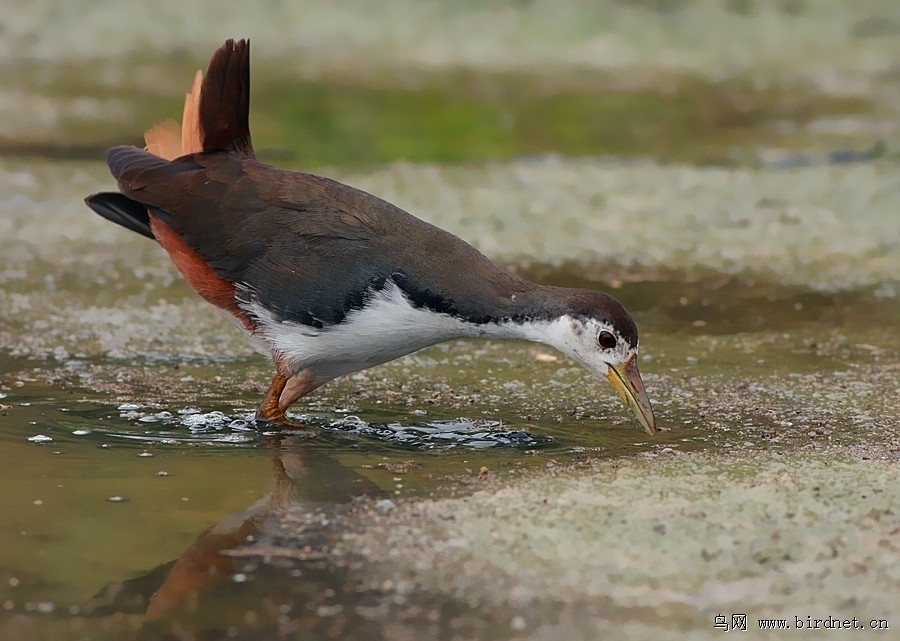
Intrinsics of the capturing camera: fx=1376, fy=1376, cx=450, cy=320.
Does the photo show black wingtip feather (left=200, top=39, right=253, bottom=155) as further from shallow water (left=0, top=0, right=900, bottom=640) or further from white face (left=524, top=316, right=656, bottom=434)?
white face (left=524, top=316, right=656, bottom=434)

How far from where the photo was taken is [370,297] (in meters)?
5.70

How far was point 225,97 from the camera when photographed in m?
6.48

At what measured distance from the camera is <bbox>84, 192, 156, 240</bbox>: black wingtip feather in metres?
6.49

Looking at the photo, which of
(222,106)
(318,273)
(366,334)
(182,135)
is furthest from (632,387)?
(182,135)

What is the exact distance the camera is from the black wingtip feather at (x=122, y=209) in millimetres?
6488

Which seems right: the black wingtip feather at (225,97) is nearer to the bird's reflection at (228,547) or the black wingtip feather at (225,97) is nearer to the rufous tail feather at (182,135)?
the rufous tail feather at (182,135)

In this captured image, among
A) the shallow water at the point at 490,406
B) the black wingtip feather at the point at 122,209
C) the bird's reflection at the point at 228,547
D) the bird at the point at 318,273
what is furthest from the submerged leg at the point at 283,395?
the black wingtip feather at the point at 122,209

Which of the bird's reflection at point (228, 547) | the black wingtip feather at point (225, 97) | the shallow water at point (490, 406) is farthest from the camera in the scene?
the black wingtip feather at point (225, 97)

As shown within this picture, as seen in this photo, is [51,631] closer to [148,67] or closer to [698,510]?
[698,510]

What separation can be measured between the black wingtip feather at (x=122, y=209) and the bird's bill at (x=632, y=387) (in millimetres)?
2327

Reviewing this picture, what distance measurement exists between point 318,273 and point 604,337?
123cm

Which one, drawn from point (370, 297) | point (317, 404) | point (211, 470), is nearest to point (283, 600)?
point (211, 470)

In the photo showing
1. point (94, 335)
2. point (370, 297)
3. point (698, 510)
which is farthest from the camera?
point (94, 335)

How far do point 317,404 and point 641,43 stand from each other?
11.1 m
